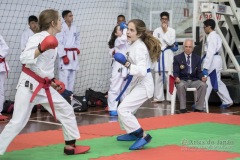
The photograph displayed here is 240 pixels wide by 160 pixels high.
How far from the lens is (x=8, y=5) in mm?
9812

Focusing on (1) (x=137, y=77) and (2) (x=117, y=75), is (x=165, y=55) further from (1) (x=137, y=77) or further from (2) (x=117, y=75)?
(1) (x=137, y=77)

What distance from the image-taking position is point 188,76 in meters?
9.09

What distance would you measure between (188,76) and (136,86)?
3.67 metres

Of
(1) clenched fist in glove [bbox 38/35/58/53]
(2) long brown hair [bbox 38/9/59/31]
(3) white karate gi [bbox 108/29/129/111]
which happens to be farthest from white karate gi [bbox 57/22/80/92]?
(1) clenched fist in glove [bbox 38/35/58/53]

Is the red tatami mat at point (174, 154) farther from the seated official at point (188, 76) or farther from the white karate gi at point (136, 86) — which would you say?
the seated official at point (188, 76)

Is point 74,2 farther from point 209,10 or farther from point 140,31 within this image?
point 140,31

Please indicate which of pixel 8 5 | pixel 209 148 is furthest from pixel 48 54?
pixel 8 5

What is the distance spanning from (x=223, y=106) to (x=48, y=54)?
606 cm

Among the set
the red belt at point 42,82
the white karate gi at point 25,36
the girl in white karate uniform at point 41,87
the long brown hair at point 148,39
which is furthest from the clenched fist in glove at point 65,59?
the red belt at point 42,82

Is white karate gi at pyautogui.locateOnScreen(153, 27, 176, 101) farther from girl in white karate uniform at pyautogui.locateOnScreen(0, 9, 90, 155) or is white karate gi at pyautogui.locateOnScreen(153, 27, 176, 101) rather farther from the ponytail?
girl in white karate uniform at pyautogui.locateOnScreen(0, 9, 90, 155)

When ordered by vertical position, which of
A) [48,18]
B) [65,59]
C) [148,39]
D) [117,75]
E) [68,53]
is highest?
[48,18]

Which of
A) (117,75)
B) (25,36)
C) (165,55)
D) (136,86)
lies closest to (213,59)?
(165,55)

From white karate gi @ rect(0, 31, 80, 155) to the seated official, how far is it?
4.31 meters

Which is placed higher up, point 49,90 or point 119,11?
point 119,11
